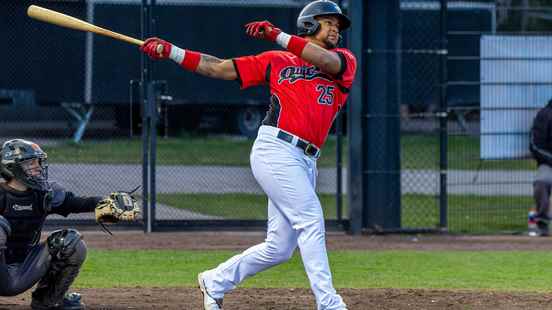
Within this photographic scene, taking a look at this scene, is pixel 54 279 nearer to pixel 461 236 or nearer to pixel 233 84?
pixel 461 236

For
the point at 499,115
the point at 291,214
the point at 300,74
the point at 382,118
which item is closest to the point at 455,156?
the point at 499,115

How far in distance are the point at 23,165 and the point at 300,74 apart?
1792 mm

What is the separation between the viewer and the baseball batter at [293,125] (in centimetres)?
646

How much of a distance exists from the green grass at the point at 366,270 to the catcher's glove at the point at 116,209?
1733 mm

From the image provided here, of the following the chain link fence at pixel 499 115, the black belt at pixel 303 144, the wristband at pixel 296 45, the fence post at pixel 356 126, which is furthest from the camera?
the chain link fence at pixel 499 115

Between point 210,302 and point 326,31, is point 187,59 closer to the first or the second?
point 326,31

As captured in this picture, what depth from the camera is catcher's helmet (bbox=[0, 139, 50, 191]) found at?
6.75 m

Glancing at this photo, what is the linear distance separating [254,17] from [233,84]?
1.25 meters

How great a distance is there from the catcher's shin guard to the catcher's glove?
0.23m

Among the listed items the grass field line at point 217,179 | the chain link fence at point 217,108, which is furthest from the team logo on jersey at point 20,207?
the grass field line at point 217,179

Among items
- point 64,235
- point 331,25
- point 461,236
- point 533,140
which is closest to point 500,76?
point 533,140

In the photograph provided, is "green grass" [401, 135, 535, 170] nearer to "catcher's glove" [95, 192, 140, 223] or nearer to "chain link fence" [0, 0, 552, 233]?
"chain link fence" [0, 0, 552, 233]

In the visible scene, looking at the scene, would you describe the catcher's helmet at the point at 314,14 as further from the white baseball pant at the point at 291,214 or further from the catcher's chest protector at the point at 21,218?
the catcher's chest protector at the point at 21,218

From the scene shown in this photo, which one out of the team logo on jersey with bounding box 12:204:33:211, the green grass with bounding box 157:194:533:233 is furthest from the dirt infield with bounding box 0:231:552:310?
the green grass with bounding box 157:194:533:233
